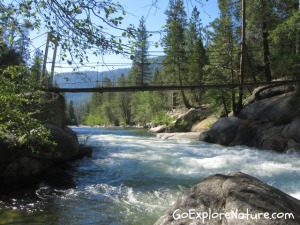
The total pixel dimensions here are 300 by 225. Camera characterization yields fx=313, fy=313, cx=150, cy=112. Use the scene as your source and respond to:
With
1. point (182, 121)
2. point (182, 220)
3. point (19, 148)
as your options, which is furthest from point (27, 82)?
point (182, 121)

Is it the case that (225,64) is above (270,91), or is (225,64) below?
above

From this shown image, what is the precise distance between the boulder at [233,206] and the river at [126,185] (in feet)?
6.41

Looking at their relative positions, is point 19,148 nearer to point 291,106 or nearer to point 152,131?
point 291,106

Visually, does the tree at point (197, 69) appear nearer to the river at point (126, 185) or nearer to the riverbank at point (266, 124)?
the riverbank at point (266, 124)

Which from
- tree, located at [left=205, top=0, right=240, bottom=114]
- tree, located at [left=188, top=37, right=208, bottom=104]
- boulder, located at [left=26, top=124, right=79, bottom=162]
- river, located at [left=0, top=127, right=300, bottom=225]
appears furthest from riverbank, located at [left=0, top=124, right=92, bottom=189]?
tree, located at [left=188, top=37, right=208, bottom=104]

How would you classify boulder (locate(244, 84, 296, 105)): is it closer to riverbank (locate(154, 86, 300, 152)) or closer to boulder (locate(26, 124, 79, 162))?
riverbank (locate(154, 86, 300, 152))

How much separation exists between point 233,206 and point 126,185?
485cm

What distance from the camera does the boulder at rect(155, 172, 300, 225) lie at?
2.81 meters

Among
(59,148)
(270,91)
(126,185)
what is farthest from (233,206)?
(270,91)

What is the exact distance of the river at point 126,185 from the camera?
5414 millimetres

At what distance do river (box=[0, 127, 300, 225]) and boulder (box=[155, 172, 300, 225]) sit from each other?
6.41ft

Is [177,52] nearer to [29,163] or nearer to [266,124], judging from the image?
[266,124]

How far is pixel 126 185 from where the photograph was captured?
7.54 m

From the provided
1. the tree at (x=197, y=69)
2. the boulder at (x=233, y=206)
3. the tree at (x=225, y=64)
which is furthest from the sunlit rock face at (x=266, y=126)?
the tree at (x=197, y=69)
